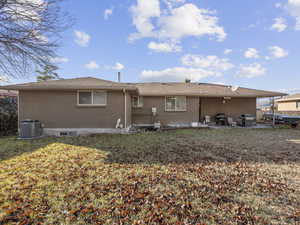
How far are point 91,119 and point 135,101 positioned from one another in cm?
397

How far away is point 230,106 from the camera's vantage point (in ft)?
41.7

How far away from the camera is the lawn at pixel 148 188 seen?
1938mm

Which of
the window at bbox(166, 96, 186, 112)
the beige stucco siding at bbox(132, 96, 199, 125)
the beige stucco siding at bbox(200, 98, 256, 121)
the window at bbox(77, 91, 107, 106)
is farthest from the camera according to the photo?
the beige stucco siding at bbox(200, 98, 256, 121)

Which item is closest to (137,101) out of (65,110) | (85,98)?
→ (85,98)

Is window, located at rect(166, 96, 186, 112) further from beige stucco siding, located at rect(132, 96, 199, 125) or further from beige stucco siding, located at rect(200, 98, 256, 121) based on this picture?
beige stucco siding, located at rect(200, 98, 256, 121)

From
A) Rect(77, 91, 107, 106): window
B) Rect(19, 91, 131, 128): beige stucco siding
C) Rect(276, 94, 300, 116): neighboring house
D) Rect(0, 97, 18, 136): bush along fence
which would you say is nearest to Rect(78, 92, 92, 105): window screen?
Rect(77, 91, 107, 106): window

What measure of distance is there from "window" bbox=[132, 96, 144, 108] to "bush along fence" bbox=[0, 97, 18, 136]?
287 inches

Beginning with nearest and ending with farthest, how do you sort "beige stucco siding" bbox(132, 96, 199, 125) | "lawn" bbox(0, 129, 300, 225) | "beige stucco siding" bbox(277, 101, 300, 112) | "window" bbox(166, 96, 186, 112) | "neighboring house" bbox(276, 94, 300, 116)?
"lawn" bbox(0, 129, 300, 225) → "beige stucco siding" bbox(132, 96, 199, 125) → "window" bbox(166, 96, 186, 112) → "neighboring house" bbox(276, 94, 300, 116) → "beige stucco siding" bbox(277, 101, 300, 112)

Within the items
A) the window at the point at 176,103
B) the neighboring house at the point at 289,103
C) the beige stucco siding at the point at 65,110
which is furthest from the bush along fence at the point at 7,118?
the neighboring house at the point at 289,103

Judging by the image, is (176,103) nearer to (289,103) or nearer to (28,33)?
(28,33)

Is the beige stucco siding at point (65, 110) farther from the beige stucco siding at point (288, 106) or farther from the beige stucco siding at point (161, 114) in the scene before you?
the beige stucco siding at point (288, 106)

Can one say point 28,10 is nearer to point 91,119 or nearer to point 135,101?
point 91,119

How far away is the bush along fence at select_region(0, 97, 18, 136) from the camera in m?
7.92

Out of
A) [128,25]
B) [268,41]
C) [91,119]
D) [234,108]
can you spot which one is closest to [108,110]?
[91,119]
